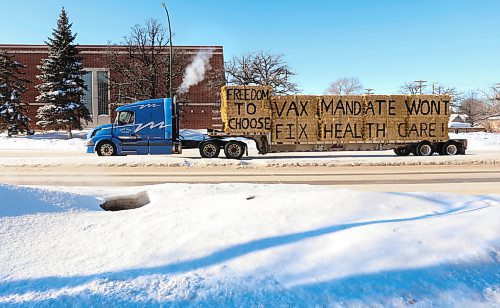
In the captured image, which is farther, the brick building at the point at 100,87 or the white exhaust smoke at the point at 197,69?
the brick building at the point at 100,87

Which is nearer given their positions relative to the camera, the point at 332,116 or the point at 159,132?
the point at 159,132

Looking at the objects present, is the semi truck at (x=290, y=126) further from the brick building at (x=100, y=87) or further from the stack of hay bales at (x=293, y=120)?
the brick building at (x=100, y=87)

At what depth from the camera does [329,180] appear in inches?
406

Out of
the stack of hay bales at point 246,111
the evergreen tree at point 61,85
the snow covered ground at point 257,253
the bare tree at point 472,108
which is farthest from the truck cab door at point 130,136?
the bare tree at point 472,108

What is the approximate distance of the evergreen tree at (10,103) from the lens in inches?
1250

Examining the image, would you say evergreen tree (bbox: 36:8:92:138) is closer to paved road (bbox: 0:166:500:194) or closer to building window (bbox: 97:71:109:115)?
building window (bbox: 97:71:109:115)

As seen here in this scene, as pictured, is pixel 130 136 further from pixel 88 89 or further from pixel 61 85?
pixel 88 89

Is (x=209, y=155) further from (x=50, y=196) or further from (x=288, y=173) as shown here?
(x=50, y=196)

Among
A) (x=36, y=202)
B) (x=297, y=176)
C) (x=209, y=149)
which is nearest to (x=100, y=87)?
(x=209, y=149)

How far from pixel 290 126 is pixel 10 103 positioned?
2934cm

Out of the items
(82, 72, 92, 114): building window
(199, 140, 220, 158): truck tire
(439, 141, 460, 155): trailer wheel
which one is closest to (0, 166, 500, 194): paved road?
(199, 140, 220, 158): truck tire

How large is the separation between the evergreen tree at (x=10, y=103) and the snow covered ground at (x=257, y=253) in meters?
32.7

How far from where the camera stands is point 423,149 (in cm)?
1791

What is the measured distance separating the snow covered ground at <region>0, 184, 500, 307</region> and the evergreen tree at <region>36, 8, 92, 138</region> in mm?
31407
